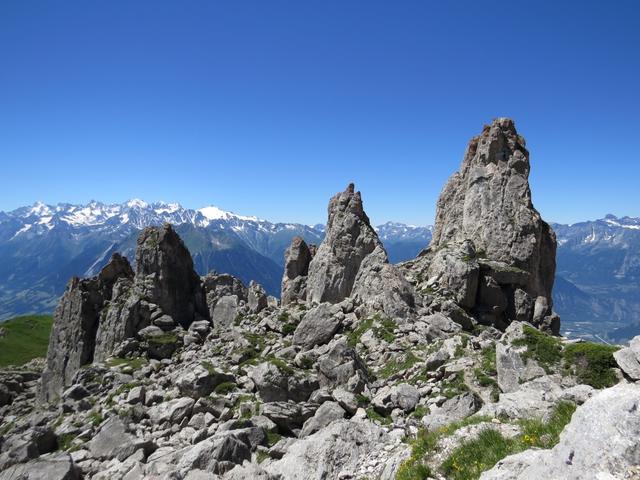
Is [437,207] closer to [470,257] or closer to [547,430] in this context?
Result: [470,257]

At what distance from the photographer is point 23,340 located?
145m

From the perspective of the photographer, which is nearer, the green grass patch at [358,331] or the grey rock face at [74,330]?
the green grass patch at [358,331]

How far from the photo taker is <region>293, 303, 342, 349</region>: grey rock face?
41000 millimetres

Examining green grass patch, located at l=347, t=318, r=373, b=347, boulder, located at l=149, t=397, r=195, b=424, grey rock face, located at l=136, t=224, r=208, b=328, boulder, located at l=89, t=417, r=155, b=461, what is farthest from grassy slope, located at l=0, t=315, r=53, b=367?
green grass patch, located at l=347, t=318, r=373, b=347

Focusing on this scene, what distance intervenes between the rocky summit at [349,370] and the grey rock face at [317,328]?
6.2 inches

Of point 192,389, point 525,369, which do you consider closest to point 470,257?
point 525,369

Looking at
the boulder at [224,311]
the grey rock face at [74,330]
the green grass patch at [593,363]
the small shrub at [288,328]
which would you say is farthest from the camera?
the boulder at [224,311]

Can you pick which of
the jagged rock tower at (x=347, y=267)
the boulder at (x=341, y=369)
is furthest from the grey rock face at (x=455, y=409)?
the jagged rock tower at (x=347, y=267)

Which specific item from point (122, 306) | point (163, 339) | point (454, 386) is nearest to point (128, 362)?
point (163, 339)

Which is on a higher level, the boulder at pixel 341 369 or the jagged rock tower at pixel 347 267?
the jagged rock tower at pixel 347 267

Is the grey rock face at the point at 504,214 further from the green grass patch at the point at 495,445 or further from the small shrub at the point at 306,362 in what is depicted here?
the green grass patch at the point at 495,445

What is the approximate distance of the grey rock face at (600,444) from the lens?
25.5 feet

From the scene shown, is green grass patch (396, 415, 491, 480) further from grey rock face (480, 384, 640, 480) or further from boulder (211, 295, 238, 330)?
boulder (211, 295, 238, 330)

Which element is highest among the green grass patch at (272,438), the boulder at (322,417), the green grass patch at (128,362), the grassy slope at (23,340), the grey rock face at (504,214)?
the grey rock face at (504,214)
